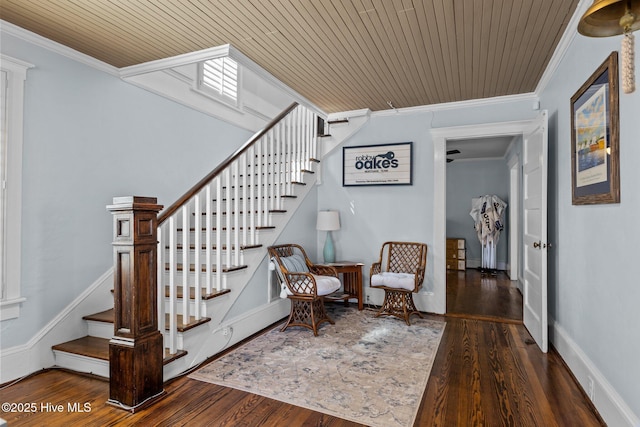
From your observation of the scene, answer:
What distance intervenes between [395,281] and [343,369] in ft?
4.89

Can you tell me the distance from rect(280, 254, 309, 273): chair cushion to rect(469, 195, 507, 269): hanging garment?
4.85m

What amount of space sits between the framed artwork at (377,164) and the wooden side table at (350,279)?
1139 millimetres

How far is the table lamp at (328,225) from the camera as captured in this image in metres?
4.71

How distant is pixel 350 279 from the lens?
15.7 ft

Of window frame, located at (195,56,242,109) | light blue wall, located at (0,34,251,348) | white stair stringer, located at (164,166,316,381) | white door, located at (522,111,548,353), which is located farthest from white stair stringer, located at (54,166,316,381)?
white door, located at (522,111,548,353)

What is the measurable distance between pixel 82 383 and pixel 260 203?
213 cm

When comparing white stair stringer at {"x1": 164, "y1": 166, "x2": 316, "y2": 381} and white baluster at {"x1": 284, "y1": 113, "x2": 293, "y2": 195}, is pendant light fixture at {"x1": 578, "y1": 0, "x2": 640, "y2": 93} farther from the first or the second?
white baluster at {"x1": 284, "y1": 113, "x2": 293, "y2": 195}

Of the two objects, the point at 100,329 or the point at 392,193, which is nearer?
the point at 100,329

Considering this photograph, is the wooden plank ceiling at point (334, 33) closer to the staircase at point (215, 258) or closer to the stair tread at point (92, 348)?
the staircase at point (215, 258)

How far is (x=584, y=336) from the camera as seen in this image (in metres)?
2.50

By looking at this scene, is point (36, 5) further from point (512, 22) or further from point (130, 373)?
point (512, 22)

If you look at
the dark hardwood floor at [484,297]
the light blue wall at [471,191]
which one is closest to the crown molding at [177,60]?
the dark hardwood floor at [484,297]

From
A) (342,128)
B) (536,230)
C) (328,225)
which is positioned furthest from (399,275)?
(342,128)

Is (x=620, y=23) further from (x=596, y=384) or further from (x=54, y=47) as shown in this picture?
(x=54, y=47)
